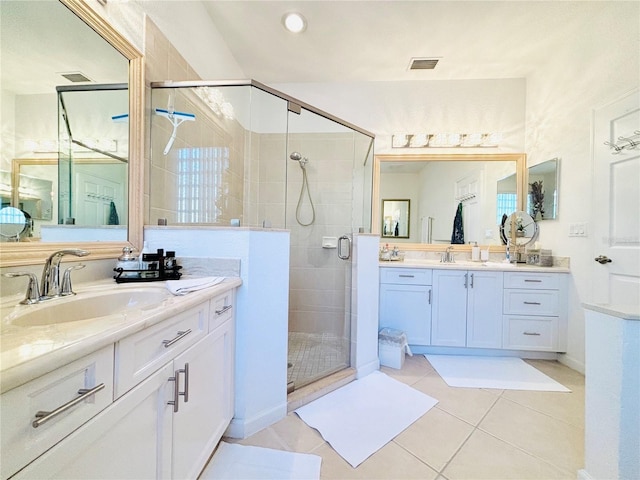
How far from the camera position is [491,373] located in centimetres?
204

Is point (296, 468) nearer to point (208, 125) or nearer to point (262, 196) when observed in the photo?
point (262, 196)

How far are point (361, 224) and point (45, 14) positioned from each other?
86.2 inches

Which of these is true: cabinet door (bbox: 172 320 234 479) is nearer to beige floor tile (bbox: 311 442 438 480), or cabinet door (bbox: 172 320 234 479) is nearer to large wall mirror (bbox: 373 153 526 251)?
beige floor tile (bbox: 311 442 438 480)

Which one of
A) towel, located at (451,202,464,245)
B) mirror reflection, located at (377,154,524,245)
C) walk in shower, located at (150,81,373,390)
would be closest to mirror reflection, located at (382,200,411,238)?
mirror reflection, located at (377,154,524,245)

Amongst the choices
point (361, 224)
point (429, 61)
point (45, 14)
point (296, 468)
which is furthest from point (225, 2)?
point (296, 468)

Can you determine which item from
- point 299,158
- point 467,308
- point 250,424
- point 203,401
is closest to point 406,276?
point 467,308

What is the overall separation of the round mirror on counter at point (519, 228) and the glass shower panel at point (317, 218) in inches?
63.1

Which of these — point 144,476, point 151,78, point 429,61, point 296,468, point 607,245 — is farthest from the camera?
point 429,61

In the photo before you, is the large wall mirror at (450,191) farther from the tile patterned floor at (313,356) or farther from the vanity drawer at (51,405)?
the vanity drawer at (51,405)

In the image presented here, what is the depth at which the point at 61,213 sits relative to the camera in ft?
3.31

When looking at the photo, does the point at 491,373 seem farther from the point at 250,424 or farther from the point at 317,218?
the point at 317,218

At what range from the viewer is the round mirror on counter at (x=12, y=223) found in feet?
2.67

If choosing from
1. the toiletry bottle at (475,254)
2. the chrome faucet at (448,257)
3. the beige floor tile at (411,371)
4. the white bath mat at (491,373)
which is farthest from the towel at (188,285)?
the toiletry bottle at (475,254)

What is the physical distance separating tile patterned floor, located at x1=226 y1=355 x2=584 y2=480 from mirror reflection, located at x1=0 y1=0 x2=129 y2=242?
1376 mm
